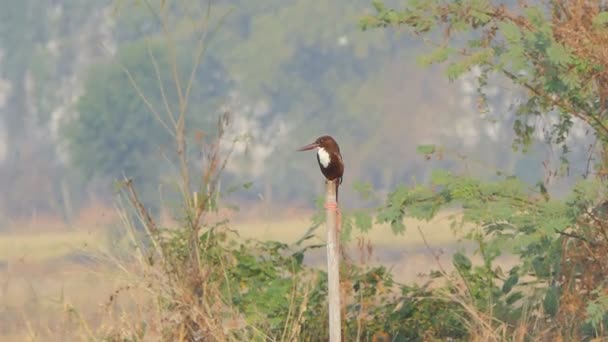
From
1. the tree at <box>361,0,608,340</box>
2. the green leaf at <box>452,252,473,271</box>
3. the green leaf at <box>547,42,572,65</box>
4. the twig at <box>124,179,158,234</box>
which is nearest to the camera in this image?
the twig at <box>124,179,158,234</box>

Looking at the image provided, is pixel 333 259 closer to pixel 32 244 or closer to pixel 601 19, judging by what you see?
pixel 601 19

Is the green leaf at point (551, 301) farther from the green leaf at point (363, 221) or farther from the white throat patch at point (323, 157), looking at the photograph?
the white throat patch at point (323, 157)

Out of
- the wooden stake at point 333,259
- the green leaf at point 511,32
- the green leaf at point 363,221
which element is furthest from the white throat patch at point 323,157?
the green leaf at point 511,32

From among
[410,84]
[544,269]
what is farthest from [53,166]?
[544,269]

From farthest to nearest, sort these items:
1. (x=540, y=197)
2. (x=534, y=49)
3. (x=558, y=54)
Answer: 1. (x=540, y=197)
2. (x=534, y=49)
3. (x=558, y=54)

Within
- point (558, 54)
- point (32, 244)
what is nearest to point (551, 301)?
point (558, 54)

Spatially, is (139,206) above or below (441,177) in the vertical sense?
below

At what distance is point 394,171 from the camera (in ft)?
231

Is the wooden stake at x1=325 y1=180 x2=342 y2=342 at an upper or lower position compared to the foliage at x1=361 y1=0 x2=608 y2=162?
lower

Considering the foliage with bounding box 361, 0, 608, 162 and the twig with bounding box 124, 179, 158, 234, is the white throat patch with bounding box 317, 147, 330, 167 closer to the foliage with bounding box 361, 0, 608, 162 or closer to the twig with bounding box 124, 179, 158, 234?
the twig with bounding box 124, 179, 158, 234

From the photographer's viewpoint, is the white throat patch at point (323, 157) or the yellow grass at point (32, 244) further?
the yellow grass at point (32, 244)

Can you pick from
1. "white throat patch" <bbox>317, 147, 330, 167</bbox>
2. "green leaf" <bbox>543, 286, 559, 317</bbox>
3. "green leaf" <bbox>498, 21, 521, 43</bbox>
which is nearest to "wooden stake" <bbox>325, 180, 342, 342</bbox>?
"white throat patch" <bbox>317, 147, 330, 167</bbox>

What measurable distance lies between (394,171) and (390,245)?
22062 mm

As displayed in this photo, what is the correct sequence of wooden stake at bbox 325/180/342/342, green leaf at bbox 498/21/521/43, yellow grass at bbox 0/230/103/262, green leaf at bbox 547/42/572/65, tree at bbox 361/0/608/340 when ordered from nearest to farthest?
wooden stake at bbox 325/180/342/342
tree at bbox 361/0/608/340
green leaf at bbox 547/42/572/65
green leaf at bbox 498/21/521/43
yellow grass at bbox 0/230/103/262
